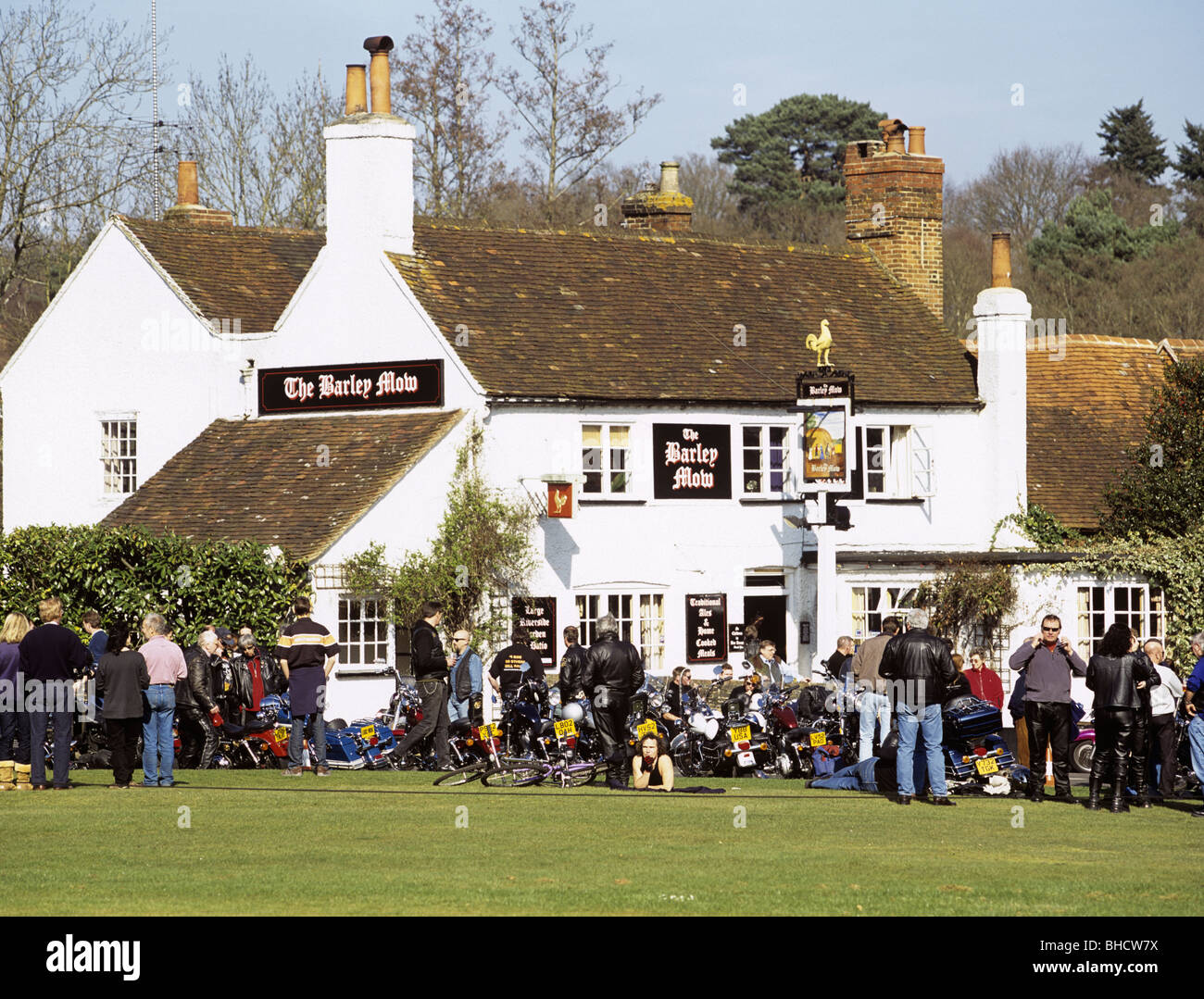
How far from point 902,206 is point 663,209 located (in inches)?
182

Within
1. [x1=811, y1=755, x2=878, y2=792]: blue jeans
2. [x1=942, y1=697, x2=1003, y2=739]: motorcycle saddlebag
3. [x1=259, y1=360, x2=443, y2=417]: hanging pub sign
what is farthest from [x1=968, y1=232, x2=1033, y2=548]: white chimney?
[x1=942, y1=697, x2=1003, y2=739]: motorcycle saddlebag

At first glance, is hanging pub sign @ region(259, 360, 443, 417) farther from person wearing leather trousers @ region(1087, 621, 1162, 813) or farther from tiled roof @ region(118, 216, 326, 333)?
person wearing leather trousers @ region(1087, 621, 1162, 813)

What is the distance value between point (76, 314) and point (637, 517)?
11.7 metres

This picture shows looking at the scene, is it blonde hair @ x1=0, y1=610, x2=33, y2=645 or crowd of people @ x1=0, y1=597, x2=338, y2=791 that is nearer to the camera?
crowd of people @ x1=0, y1=597, x2=338, y2=791

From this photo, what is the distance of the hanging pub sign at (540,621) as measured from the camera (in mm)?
28703

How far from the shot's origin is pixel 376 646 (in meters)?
28.0

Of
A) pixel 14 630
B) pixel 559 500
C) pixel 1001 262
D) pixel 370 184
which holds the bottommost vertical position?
pixel 14 630

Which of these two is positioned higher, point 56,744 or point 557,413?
point 557,413

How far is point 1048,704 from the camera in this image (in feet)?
61.8

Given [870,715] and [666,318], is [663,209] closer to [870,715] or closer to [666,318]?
[666,318]

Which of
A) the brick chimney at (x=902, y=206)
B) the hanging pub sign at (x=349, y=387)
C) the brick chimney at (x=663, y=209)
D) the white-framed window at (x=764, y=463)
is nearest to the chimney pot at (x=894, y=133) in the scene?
the brick chimney at (x=902, y=206)

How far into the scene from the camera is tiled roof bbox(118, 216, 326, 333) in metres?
33.7

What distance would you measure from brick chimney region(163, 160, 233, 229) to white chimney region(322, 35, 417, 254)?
708 centimetres

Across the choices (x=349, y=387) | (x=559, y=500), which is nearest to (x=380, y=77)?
(x=349, y=387)
